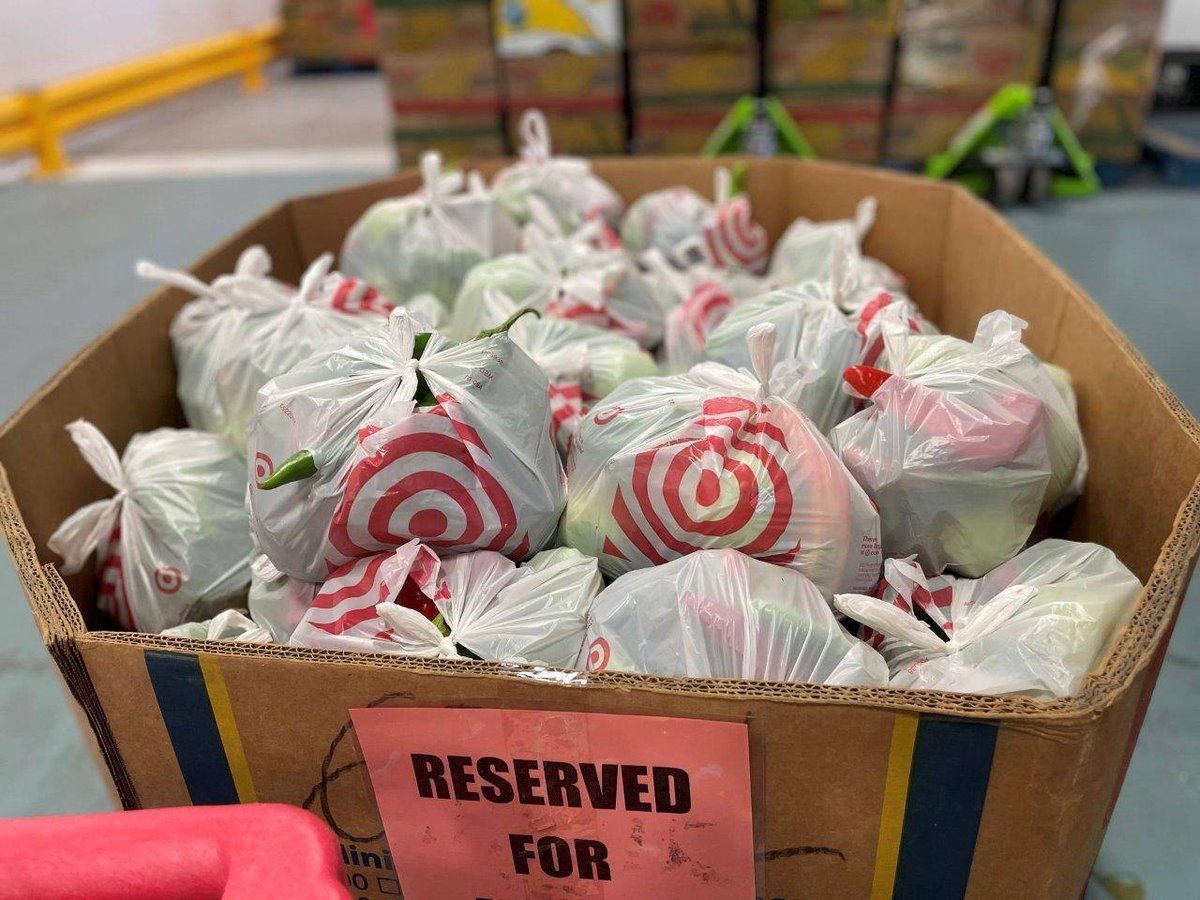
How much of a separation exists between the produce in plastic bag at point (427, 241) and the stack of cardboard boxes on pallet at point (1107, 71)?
3.35m

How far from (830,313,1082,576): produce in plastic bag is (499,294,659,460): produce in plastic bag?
0.38 meters

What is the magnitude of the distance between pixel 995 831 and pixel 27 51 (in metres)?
6.85

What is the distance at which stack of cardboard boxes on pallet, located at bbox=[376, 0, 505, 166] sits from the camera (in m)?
3.96

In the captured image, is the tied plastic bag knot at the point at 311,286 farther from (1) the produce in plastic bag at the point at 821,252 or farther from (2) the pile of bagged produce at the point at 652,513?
(1) the produce in plastic bag at the point at 821,252

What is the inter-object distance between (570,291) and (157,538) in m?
0.77

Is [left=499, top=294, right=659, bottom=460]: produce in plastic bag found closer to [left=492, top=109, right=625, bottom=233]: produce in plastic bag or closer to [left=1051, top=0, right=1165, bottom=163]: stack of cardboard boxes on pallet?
[left=492, top=109, right=625, bottom=233]: produce in plastic bag

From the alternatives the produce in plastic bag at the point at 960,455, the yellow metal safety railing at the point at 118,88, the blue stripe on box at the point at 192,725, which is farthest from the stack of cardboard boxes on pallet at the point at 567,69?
the blue stripe on box at the point at 192,725

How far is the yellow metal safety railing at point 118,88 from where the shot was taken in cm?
543

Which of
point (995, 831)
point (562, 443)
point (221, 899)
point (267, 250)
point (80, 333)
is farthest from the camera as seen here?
point (80, 333)

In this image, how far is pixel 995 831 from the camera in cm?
77

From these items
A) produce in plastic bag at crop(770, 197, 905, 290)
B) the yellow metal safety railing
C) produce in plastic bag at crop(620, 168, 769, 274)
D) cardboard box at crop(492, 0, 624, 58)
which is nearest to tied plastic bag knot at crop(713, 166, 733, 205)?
produce in plastic bag at crop(620, 168, 769, 274)

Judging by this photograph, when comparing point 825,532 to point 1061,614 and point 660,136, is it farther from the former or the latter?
point 660,136

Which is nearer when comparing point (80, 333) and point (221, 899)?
point (221, 899)

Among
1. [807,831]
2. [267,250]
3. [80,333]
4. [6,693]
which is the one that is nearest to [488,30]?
[80,333]
